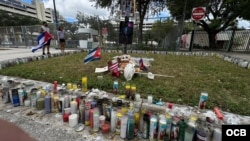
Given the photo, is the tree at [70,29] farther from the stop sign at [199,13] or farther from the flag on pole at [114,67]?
the flag on pole at [114,67]

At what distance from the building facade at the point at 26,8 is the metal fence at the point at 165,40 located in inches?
1350

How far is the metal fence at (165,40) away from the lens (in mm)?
8750

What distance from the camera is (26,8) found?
60.0 m

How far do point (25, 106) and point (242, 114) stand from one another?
2.87 m

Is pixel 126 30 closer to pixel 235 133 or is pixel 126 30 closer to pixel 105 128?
pixel 105 128

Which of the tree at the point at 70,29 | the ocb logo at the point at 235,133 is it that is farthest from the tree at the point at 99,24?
the ocb logo at the point at 235,133

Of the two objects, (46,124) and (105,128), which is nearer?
(105,128)

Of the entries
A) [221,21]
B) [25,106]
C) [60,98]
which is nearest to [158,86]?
[60,98]

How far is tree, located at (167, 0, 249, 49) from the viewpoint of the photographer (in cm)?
1061

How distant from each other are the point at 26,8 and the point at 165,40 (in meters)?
71.2

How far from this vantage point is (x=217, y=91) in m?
2.45

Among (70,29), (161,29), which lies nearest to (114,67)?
(161,29)

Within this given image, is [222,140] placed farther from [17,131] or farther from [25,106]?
[25,106]

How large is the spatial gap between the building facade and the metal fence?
3429 centimetres
